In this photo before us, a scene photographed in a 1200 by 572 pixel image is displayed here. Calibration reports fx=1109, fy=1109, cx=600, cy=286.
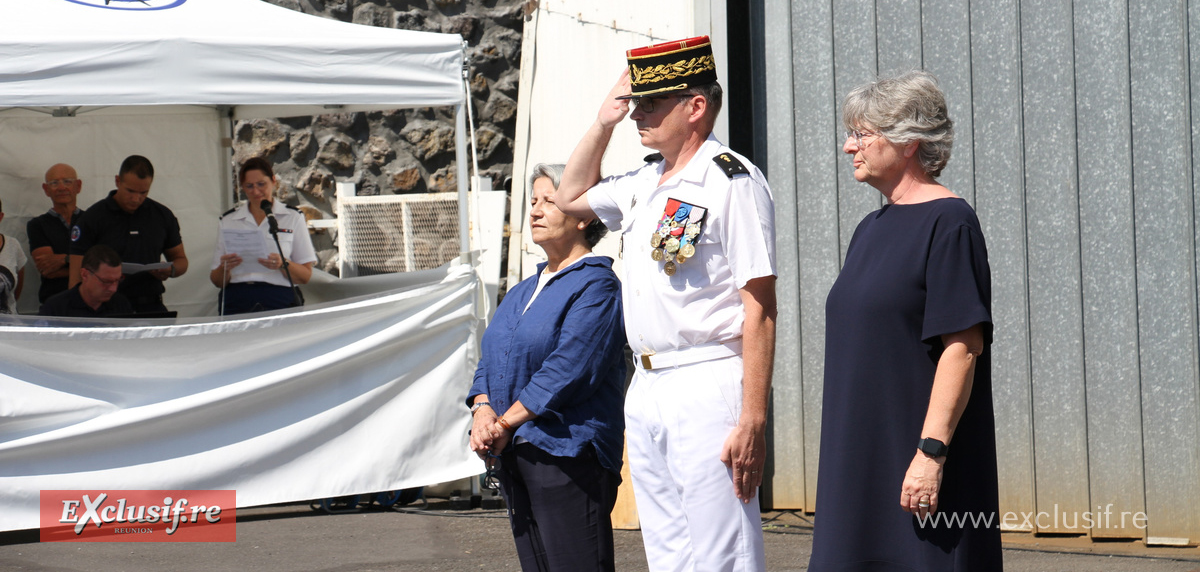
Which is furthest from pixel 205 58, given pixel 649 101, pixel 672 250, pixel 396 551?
pixel 672 250

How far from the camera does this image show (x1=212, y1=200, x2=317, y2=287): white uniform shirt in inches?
249

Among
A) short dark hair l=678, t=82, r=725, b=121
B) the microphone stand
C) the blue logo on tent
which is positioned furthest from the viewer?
A: the microphone stand

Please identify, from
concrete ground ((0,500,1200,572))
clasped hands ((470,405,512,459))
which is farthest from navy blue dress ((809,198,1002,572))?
concrete ground ((0,500,1200,572))

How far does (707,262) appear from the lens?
7.93 feet

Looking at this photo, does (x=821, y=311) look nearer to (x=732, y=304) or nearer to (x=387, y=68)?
(x=387, y=68)

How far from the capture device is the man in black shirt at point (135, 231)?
618 cm

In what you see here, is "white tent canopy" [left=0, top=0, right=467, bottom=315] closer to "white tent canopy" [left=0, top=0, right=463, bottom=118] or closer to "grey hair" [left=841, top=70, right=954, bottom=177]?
"white tent canopy" [left=0, top=0, right=463, bottom=118]

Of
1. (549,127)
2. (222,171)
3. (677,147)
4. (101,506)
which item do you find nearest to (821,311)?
(549,127)

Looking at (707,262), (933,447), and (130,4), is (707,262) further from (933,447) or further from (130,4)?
(130,4)

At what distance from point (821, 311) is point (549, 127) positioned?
2145mm

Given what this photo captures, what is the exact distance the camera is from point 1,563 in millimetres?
4590

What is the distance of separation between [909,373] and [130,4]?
172 inches

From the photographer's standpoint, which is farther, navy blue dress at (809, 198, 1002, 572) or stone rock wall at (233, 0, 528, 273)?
stone rock wall at (233, 0, 528, 273)

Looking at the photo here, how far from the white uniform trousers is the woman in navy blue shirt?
0.31 m
